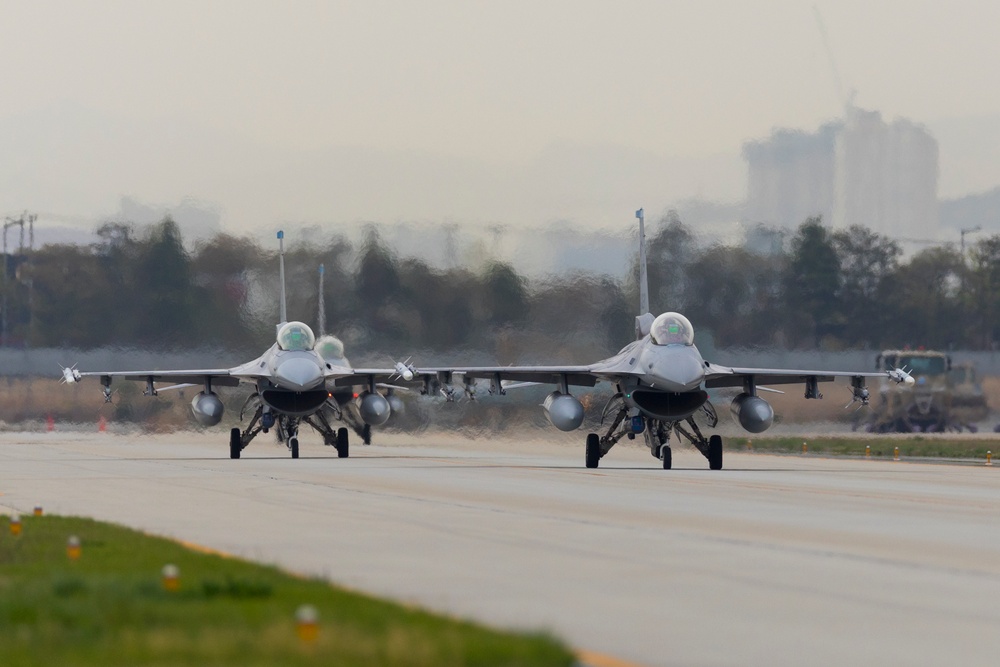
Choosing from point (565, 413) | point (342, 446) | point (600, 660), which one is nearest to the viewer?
point (600, 660)

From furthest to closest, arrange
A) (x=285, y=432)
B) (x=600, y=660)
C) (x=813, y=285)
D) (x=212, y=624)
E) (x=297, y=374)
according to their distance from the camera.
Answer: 1. (x=813, y=285)
2. (x=285, y=432)
3. (x=297, y=374)
4. (x=212, y=624)
5. (x=600, y=660)

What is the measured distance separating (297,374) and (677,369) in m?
11.7

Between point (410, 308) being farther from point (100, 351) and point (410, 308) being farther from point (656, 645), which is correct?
point (656, 645)

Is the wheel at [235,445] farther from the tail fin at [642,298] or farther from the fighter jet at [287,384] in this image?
the tail fin at [642,298]

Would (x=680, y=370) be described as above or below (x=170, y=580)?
above

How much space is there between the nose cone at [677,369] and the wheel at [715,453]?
1717 millimetres

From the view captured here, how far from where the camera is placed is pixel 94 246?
54.4 metres

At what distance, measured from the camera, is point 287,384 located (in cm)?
4466

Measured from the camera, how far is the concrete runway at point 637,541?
11.5 metres

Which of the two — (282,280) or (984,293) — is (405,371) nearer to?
(282,280)

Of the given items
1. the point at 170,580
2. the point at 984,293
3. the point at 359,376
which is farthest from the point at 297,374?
the point at 170,580

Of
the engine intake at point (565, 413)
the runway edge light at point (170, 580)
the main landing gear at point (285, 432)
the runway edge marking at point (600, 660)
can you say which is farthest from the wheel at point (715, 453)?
the runway edge marking at point (600, 660)

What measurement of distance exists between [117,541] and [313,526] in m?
3.13

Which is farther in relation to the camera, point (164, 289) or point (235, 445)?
point (164, 289)
